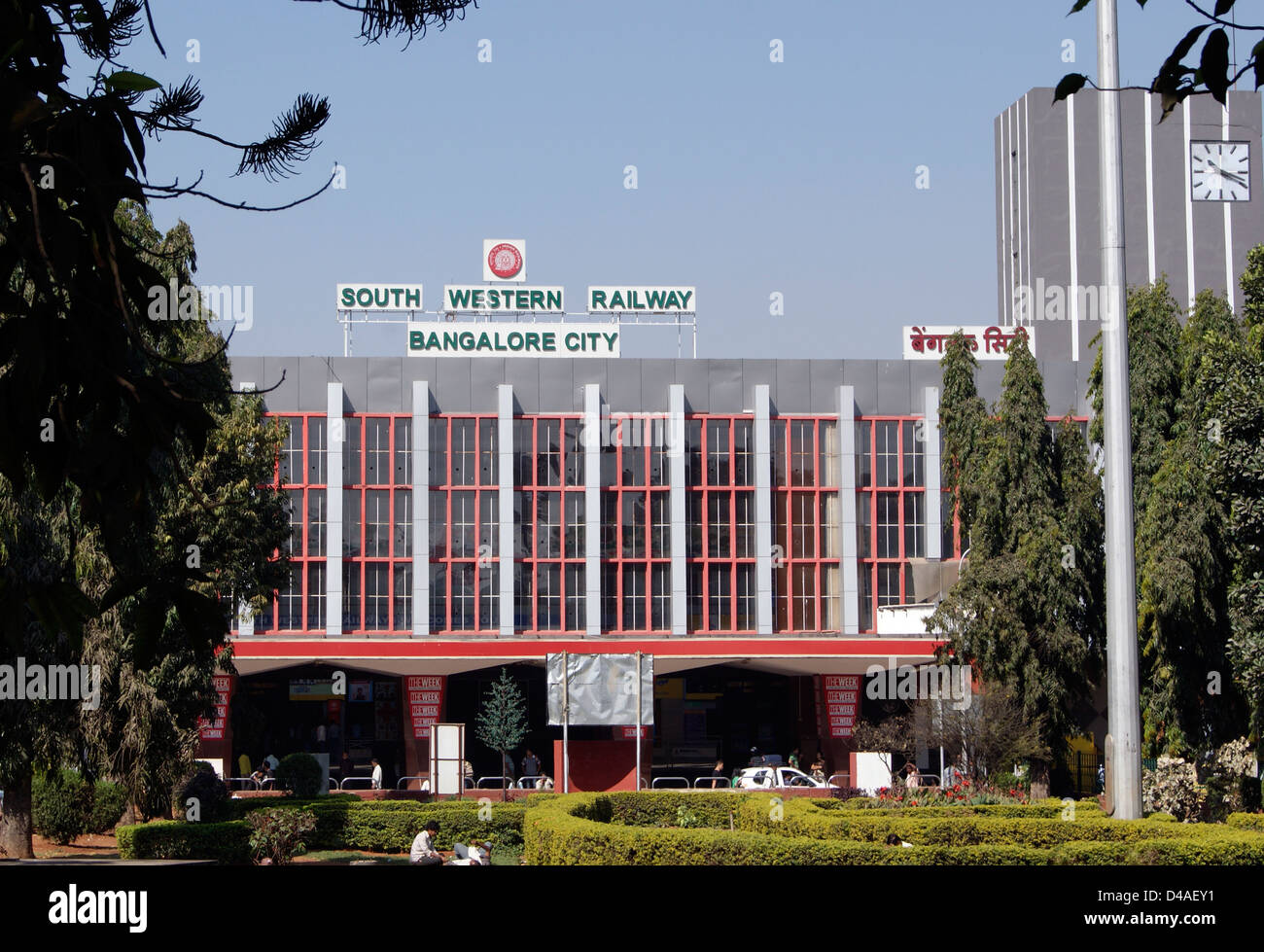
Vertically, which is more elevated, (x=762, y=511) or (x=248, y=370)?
(x=248, y=370)

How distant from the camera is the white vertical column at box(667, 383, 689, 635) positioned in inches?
2103

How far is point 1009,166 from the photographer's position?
4205 inches

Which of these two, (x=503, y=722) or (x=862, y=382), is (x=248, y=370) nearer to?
(x=503, y=722)

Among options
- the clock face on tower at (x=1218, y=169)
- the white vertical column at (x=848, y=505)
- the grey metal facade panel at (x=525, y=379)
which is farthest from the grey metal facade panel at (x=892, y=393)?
the clock face on tower at (x=1218, y=169)

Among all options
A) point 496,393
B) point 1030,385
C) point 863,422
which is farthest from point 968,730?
point 496,393

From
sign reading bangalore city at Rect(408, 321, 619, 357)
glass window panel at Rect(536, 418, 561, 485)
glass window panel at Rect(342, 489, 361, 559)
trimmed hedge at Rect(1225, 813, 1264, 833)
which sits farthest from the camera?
sign reading bangalore city at Rect(408, 321, 619, 357)

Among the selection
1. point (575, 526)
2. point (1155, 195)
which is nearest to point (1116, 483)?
point (575, 526)

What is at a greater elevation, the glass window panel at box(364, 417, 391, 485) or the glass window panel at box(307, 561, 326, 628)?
the glass window panel at box(364, 417, 391, 485)

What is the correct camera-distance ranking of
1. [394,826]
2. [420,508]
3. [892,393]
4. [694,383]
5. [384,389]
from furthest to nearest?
[892,393]
[694,383]
[384,389]
[420,508]
[394,826]

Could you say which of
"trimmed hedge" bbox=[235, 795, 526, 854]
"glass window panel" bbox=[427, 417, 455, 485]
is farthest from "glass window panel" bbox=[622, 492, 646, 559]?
"trimmed hedge" bbox=[235, 795, 526, 854]

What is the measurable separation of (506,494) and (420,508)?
3.30 meters

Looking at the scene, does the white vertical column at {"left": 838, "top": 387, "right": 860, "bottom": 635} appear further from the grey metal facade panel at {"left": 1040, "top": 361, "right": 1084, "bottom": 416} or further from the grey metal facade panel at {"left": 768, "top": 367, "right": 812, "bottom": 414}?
the grey metal facade panel at {"left": 1040, "top": 361, "right": 1084, "bottom": 416}

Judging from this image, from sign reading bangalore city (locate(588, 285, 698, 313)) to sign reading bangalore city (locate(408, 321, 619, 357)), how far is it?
1678mm

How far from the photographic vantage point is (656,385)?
5478 centimetres
